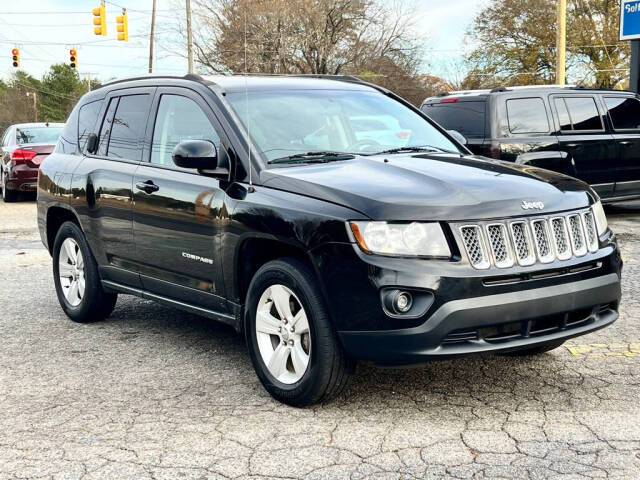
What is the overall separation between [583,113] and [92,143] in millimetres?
7558

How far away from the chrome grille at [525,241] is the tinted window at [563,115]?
23.8ft

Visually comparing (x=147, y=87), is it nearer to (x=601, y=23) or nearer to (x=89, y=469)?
(x=89, y=469)

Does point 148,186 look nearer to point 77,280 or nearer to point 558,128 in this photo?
point 77,280

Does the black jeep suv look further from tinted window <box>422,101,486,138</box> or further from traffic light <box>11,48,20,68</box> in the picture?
traffic light <box>11,48,20,68</box>

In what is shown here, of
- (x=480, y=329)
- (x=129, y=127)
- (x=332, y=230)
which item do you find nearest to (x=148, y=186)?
(x=129, y=127)

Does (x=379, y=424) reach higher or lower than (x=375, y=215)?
lower

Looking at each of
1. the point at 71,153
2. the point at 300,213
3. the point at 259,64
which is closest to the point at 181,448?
the point at 300,213

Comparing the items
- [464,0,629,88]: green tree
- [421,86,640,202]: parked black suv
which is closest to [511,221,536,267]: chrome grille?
[421,86,640,202]: parked black suv

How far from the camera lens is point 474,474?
352 centimetres

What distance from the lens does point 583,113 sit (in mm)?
11664

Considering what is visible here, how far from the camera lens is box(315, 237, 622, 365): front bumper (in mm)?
3930

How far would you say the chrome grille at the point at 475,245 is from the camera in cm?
402

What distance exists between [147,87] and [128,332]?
5.96ft

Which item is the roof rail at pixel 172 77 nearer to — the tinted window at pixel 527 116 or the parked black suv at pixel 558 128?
the parked black suv at pixel 558 128
